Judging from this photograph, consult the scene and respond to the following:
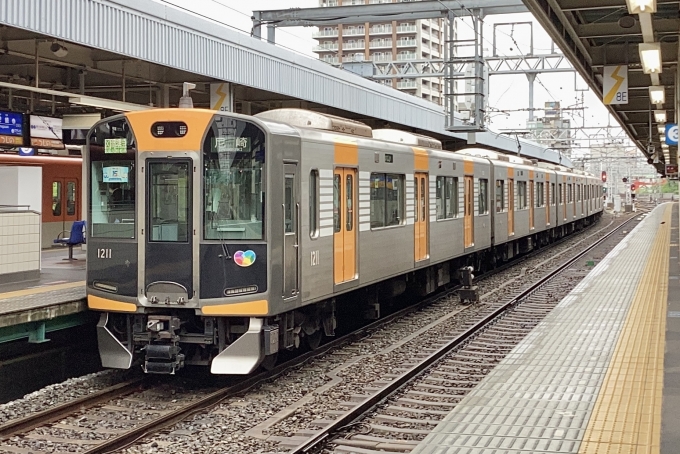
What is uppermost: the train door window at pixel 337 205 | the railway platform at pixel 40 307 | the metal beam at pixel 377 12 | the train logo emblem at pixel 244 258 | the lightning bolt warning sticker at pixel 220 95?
the metal beam at pixel 377 12

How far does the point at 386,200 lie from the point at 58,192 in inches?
298

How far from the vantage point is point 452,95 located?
19.7 m

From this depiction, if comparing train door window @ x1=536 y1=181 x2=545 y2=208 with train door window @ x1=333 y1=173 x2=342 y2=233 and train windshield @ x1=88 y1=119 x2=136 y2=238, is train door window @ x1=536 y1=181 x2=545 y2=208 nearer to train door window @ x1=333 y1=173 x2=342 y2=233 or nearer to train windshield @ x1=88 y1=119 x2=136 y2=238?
train door window @ x1=333 y1=173 x2=342 y2=233

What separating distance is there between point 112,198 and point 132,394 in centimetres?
199

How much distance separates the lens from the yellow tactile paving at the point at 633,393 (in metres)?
5.88

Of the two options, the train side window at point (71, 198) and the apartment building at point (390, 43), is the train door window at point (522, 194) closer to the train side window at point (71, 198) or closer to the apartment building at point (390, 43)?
the train side window at point (71, 198)

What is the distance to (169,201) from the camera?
8.63 m

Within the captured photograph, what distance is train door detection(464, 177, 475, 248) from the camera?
1734 centimetres

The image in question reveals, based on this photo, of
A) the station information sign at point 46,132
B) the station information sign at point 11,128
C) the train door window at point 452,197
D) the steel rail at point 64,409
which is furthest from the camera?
the train door window at point 452,197

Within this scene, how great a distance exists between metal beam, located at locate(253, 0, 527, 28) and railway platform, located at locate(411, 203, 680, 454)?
28.1 feet

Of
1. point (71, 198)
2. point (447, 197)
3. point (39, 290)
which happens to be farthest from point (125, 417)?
point (71, 198)

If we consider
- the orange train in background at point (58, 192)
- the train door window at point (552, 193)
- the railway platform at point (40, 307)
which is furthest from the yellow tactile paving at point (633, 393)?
the train door window at point (552, 193)

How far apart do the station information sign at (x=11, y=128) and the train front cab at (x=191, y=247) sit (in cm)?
379

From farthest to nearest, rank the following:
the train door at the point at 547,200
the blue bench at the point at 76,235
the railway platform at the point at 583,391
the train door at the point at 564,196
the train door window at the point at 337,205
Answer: the train door at the point at 564,196 → the train door at the point at 547,200 → the blue bench at the point at 76,235 → the train door window at the point at 337,205 → the railway platform at the point at 583,391
